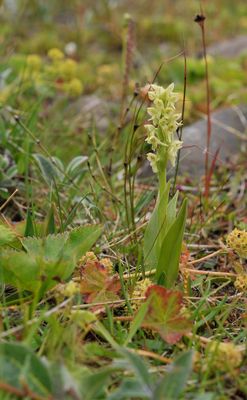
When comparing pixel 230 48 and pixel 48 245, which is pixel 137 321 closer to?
pixel 48 245

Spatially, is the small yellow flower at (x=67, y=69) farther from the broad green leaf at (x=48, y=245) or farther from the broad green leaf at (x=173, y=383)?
the broad green leaf at (x=173, y=383)

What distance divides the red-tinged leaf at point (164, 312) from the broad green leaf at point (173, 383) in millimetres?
201

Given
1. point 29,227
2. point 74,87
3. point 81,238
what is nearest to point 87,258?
point 81,238

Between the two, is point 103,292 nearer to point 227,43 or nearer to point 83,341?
point 83,341

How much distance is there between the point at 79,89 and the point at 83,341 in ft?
5.26

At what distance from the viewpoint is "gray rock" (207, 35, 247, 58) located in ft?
13.7

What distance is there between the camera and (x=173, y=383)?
3.48 feet

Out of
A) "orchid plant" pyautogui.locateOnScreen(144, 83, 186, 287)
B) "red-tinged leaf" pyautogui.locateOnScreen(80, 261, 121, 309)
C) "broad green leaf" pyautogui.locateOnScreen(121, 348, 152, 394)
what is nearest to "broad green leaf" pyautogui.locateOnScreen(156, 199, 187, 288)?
"orchid plant" pyautogui.locateOnScreen(144, 83, 186, 287)

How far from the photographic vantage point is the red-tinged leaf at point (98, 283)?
1386mm

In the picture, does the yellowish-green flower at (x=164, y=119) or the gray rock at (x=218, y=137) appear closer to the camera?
the yellowish-green flower at (x=164, y=119)

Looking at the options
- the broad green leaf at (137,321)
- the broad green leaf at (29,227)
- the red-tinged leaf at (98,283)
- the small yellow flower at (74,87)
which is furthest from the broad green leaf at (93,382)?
the small yellow flower at (74,87)

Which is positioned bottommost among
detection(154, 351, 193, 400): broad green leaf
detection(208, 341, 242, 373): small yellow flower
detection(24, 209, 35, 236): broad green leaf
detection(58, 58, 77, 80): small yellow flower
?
detection(208, 341, 242, 373): small yellow flower

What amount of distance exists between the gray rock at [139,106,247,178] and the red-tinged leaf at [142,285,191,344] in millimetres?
1186

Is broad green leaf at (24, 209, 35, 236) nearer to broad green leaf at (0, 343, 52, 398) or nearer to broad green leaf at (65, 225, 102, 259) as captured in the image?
broad green leaf at (65, 225, 102, 259)
